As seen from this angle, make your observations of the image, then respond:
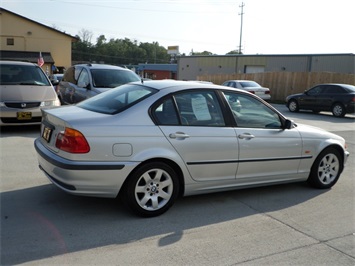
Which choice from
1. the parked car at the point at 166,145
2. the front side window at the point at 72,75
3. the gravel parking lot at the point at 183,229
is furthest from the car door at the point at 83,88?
the parked car at the point at 166,145

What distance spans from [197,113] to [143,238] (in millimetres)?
1667

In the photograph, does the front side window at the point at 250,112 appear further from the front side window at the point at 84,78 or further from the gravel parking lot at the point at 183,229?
the front side window at the point at 84,78

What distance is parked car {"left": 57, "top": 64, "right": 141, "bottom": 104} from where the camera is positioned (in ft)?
30.7

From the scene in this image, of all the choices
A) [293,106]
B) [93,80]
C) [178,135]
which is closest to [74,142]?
[178,135]

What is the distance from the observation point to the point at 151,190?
13.6 ft

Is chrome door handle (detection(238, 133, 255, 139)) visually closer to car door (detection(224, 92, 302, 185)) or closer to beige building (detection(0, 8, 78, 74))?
car door (detection(224, 92, 302, 185))

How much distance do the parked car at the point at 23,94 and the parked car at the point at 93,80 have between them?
2.55 feet

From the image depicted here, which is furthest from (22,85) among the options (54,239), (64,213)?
(54,239)

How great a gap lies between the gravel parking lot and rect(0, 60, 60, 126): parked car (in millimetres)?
3251

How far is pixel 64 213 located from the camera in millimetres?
4168

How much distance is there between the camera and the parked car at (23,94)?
830cm

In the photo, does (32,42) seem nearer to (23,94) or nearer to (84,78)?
(84,78)

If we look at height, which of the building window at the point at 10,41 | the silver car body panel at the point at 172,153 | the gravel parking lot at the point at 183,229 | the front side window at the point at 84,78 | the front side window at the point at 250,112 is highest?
the building window at the point at 10,41

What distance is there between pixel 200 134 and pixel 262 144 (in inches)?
38.1
